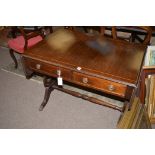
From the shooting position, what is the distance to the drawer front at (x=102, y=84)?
197 cm

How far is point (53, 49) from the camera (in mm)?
2365

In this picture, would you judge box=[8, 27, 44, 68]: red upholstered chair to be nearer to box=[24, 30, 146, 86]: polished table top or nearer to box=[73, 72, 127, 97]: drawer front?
box=[24, 30, 146, 86]: polished table top

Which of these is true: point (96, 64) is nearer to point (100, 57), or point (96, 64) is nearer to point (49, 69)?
point (100, 57)

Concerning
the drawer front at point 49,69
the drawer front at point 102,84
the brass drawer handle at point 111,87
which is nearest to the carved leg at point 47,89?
the drawer front at point 49,69

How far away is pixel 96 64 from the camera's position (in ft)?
6.95

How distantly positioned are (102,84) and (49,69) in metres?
0.64

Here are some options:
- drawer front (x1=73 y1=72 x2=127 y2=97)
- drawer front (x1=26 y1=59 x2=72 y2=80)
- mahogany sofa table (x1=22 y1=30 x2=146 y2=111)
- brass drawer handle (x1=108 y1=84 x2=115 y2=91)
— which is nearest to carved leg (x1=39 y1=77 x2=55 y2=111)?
mahogany sofa table (x1=22 y1=30 x2=146 y2=111)

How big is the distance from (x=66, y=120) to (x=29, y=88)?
97cm

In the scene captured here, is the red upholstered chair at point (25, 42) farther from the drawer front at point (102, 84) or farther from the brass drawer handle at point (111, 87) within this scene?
the brass drawer handle at point (111, 87)

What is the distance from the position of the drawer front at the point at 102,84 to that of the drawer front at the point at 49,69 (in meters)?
0.10

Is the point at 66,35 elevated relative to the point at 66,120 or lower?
elevated
